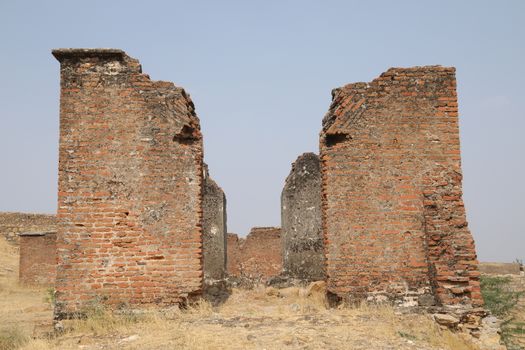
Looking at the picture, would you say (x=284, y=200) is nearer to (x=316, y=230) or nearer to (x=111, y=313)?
(x=316, y=230)

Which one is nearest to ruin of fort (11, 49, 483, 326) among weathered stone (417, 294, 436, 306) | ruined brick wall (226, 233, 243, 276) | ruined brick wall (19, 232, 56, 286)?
weathered stone (417, 294, 436, 306)

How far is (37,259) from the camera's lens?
1909 centimetres

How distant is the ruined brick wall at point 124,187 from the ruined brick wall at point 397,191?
2.30m

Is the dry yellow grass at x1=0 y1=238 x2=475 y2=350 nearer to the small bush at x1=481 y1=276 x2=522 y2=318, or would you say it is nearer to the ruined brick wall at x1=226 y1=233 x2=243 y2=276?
the small bush at x1=481 y1=276 x2=522 y2=318

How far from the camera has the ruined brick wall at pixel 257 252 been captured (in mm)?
21656

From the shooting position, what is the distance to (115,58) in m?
8.41


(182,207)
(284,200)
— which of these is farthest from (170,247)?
(284,200)

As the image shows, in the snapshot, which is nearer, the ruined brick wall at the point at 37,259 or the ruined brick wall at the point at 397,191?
the ruined brick wall at the point at 397,191

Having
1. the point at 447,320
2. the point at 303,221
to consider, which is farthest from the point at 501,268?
the point at 447,320

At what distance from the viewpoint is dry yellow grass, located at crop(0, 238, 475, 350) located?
21.0 feet

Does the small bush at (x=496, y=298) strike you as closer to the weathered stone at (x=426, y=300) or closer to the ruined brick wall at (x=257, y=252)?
the weathered stone at (x=426, y=300)

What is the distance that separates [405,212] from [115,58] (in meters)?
5.30

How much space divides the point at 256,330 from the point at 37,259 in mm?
14712

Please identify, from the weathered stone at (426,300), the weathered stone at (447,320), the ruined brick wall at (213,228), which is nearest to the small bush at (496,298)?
the weathered stone at (426,300)
